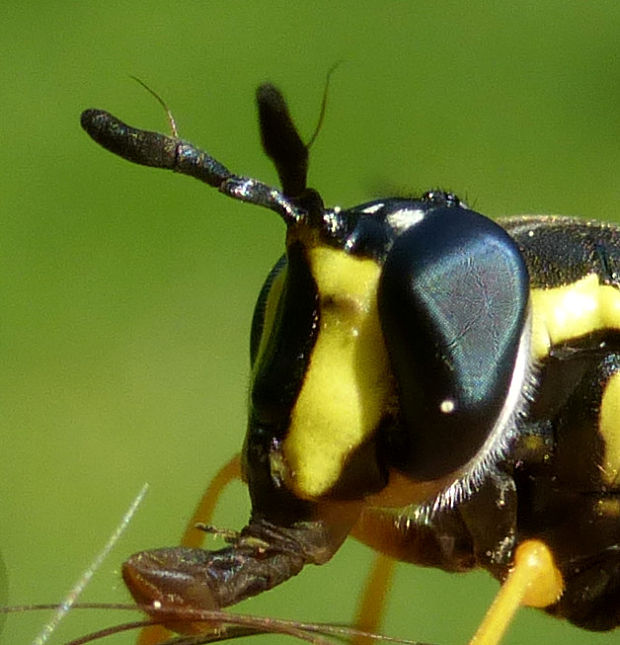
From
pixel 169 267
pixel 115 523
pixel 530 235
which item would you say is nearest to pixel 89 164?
pixel 169 267

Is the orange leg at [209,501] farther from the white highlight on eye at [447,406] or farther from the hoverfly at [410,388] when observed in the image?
the white highlight on eye at [447,406]

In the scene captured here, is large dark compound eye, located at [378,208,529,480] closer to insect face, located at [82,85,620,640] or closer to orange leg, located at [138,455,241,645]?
insect face, located at [82,85,620,640]

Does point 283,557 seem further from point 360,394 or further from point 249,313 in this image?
point 249,313

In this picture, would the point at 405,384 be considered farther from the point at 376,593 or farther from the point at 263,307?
the point at 376,593

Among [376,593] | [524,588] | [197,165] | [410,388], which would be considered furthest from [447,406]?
[376,593]

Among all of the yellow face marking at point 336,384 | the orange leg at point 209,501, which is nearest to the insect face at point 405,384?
the yellow face marking at point 336,384

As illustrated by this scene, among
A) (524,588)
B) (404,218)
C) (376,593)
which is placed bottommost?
(376,593)

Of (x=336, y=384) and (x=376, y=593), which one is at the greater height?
(x=336, y=384)
